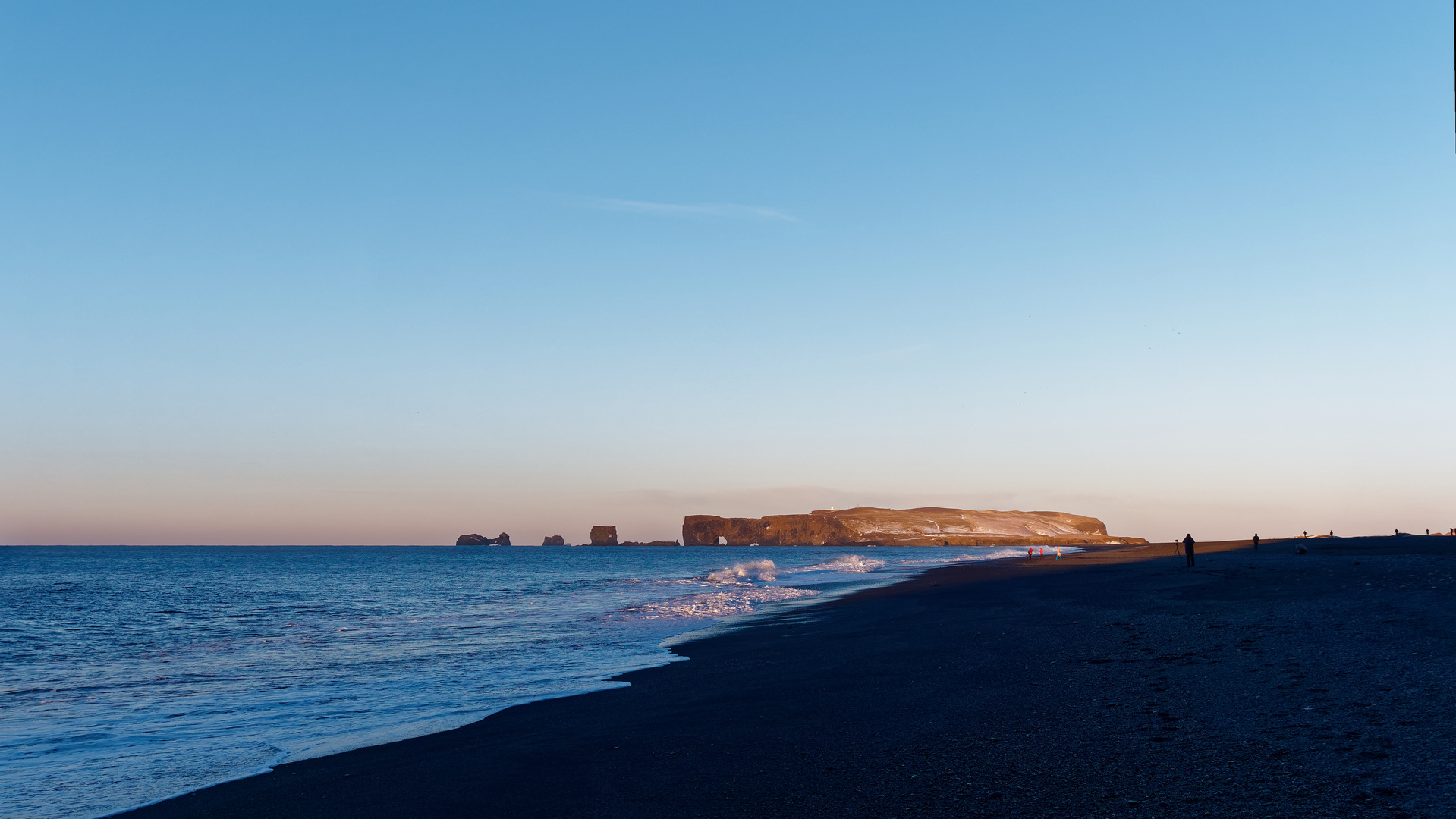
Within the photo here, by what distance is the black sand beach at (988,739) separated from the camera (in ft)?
21.3

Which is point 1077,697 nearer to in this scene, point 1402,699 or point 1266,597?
point 1402,699

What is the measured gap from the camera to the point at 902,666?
14.6m

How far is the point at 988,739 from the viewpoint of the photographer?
8.55m

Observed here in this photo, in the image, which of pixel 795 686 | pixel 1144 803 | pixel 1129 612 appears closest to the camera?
pixel 1144 803

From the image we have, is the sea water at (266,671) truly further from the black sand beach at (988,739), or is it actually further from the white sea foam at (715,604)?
the black sand beach at (988,739)

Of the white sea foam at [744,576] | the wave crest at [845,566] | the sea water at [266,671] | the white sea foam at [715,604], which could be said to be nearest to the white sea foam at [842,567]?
the wave crest at [845,566]

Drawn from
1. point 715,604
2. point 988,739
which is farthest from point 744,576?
point 988,739

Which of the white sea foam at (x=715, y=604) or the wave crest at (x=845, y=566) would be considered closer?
the white sea foam at (x=715, y=604)

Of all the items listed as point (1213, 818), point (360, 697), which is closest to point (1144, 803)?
point (1213, 818)

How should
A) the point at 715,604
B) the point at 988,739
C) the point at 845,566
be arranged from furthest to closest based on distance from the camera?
the point at 845,566 → the point at 715,604 → the point at 988,739

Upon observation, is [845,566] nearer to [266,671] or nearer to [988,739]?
[266,671]

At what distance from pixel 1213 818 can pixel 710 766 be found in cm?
440

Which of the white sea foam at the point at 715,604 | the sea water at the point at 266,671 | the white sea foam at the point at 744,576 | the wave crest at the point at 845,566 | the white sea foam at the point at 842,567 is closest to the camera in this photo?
the sea water at the point at 266,671

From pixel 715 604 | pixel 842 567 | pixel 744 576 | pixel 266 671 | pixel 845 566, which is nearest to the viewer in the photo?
pixel 266 671
